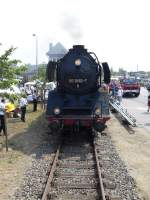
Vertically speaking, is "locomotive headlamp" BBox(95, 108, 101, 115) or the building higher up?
the building

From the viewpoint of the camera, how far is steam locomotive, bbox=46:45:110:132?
16.6 metres

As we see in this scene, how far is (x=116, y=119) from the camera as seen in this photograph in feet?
80.5

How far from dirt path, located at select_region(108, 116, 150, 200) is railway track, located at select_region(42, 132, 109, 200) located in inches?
34.8

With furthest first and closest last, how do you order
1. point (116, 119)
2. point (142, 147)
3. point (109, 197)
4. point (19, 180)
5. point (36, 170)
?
point (116, 119), point (142, 147), point (36, 170), point (19, 180), point (109, 197)

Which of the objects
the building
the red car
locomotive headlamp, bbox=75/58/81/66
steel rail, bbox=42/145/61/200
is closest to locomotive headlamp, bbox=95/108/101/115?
locomotive headlamp, bbox=75/58/81/66

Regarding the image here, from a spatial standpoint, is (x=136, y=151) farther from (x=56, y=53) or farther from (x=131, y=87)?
(x=56, y=53)

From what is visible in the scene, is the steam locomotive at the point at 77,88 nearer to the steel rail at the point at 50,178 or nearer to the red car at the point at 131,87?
the steel rail at the point at 50,178

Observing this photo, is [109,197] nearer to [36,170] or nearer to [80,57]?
[36,170]

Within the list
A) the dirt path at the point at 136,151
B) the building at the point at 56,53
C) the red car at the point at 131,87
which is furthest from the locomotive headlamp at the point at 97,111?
the red car at the point at 131,87

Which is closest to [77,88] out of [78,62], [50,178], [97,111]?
[78,62]

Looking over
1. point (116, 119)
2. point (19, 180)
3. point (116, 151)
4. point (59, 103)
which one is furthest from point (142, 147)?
point (116, 119)

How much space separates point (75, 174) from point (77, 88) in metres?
5.86

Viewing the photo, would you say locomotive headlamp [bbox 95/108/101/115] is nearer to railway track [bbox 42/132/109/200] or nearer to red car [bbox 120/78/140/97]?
railway track [bbox 42/132/109/200]

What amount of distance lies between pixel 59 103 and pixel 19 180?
19.9 feet
